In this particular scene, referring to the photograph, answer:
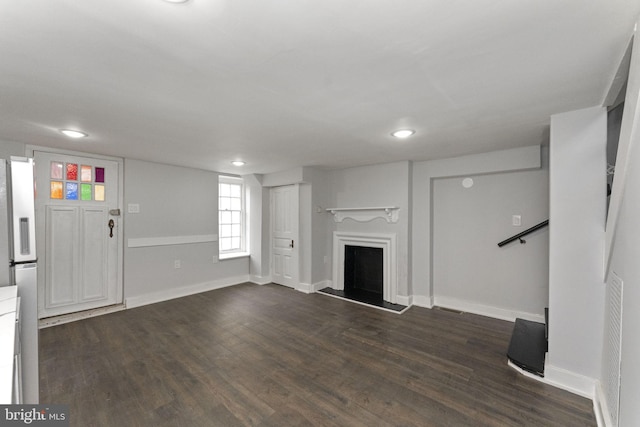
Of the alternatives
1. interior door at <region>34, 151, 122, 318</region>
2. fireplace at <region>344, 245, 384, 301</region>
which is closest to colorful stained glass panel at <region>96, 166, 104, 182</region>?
interior door at <region>34, 151, 122, 318</region>

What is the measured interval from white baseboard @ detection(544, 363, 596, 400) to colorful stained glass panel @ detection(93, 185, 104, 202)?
215 inches

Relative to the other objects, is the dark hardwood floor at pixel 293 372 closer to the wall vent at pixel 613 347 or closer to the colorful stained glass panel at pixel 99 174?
the wall vent at pixel 613 347

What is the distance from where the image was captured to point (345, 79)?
5.41 feet

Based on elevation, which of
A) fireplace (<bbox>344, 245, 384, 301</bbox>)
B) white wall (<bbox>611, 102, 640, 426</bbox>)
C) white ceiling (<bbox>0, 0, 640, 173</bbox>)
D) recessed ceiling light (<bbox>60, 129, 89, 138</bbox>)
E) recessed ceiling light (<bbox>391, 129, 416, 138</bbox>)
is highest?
white ceiling (<bbox>0, 0, 640, 173</bbox>)

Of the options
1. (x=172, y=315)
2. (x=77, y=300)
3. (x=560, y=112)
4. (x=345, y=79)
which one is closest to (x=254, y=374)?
(x=172, y=315)

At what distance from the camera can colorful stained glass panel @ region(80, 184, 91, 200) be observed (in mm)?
3648

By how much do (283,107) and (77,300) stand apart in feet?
12.8

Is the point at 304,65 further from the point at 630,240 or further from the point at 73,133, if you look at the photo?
the point at 73,133

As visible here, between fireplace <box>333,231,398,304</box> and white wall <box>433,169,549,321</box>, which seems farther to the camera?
fireplace <box>333,231,398,304</box>

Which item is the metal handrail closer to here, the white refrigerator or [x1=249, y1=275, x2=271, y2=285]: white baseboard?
[x1=249, y1=275, x2=271, y2=285]: white baseboard

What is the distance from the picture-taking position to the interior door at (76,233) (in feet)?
11.0

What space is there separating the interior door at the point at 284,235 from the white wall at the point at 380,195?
2.29 ft

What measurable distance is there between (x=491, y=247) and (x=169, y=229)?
16.1 feet

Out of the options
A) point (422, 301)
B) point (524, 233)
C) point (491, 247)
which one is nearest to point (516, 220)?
point (524, 233)
